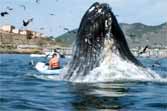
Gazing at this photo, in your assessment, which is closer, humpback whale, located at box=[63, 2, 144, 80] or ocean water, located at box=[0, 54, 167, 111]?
ocean water, located at box=[0, 54, 167, 111]

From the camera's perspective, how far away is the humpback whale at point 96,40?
1728cm

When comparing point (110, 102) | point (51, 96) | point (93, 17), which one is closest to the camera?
point (110, 102)

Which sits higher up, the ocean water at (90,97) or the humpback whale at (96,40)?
the humpback whale at (96,40)

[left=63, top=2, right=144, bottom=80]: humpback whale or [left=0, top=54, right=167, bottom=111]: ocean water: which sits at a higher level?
[left=63, top=2, right=144, bottom=80]: humpback whale

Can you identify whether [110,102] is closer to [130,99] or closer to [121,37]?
[130,99]

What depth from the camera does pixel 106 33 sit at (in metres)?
17.3

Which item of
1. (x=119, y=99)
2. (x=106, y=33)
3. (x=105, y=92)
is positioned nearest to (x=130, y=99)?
(x=119, y=99)

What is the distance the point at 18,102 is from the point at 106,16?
5.56 m

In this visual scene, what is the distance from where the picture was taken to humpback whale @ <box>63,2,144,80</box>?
17.3 m

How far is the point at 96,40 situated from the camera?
17.4 metres

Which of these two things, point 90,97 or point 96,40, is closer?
point 90,97

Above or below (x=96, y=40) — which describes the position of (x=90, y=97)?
below

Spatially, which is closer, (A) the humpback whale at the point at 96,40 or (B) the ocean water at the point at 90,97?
(B) the ocean water at the point at 90,97

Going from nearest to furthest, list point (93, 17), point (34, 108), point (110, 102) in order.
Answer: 1. point (34, 108)
2. point (110, 102)
3. point (93, 17)
